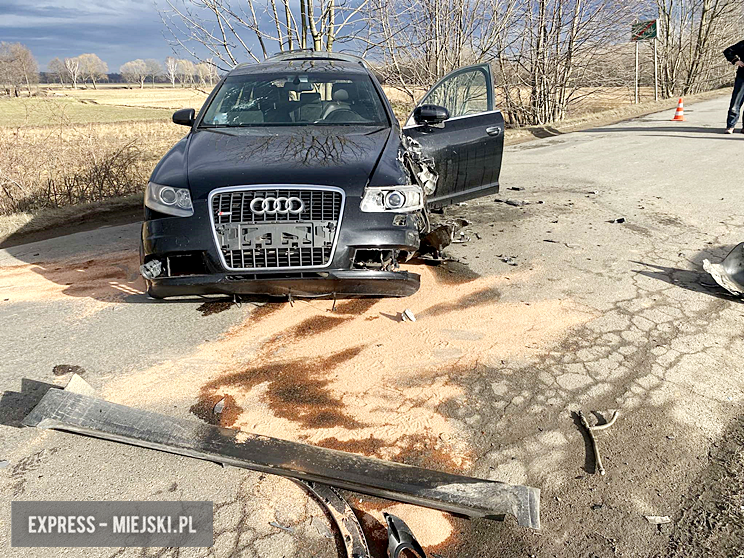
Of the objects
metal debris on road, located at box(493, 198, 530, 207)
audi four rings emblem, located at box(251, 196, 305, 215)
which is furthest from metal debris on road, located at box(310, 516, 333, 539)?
metal debris on road, located at box(493, 198, 530, 207)

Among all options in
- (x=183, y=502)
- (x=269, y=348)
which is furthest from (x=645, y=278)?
(x=183, y=502)

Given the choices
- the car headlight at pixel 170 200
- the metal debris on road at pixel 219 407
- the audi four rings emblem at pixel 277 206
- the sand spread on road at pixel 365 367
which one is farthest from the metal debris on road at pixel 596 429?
the car headlight at pixel 170 200

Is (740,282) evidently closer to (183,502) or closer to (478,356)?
(478,356)

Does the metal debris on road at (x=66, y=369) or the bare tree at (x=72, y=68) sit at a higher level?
the bare tree at (x=72, y=68)

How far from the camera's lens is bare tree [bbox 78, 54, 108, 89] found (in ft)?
562

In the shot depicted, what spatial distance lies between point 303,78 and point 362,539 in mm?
4414

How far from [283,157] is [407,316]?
4.77 feet

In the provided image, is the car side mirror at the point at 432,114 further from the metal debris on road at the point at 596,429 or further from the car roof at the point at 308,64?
the metal debris on road at the point at 596,429

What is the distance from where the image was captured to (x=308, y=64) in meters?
5.86

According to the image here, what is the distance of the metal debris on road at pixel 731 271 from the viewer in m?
4.35

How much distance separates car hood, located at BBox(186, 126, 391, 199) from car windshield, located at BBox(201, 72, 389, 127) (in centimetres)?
26

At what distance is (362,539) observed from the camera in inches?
85.8

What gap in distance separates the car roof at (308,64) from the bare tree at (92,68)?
189289mm

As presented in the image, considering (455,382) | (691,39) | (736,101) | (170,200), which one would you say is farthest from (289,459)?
(691,39)
